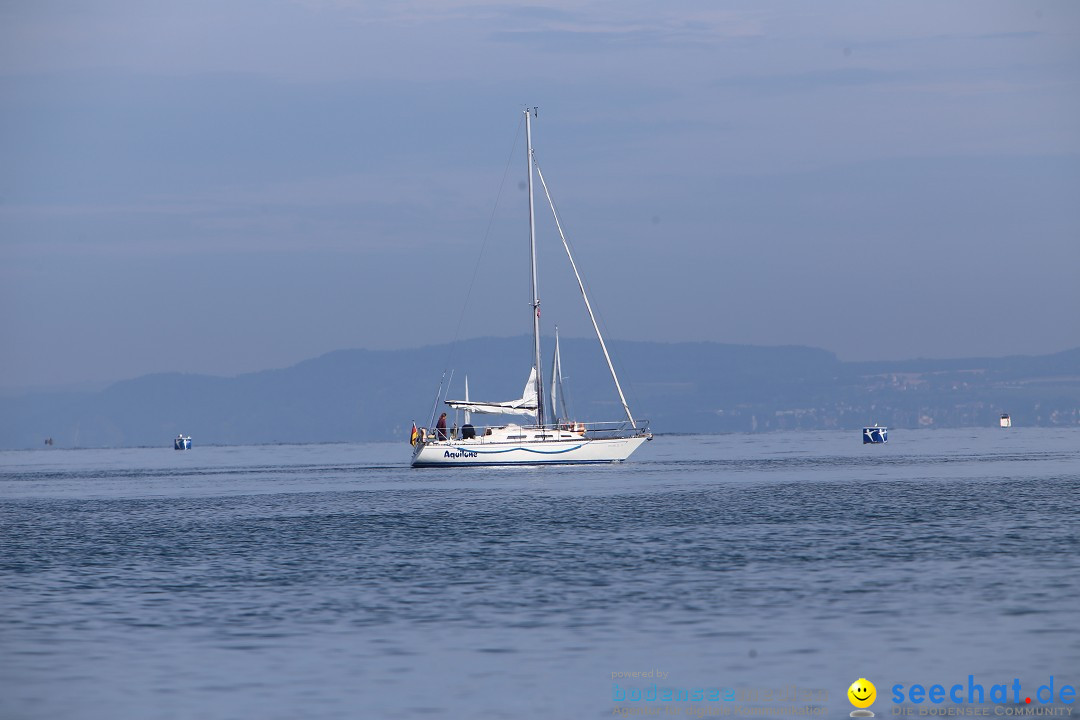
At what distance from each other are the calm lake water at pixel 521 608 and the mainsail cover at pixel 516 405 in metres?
36.5

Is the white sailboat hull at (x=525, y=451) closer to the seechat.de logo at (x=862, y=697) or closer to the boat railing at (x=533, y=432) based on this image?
the boat railing at (x=533, y=432)

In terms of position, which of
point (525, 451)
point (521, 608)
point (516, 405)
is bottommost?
point (521, 608)

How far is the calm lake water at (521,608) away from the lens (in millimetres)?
21641

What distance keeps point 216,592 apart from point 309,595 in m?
2.63

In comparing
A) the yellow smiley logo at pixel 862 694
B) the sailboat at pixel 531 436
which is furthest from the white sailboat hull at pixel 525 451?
the yellow smiley logo at pixel 862 694

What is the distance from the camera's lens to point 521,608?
1175 inches

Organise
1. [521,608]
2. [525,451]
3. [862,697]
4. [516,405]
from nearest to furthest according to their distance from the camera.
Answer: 1. [862,697]
2. [521,608]
3. [525,451]
4. [516,405]

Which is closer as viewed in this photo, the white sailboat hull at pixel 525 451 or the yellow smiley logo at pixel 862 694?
the yellow smiley logo at pixel 862 694

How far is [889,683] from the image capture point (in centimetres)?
2120

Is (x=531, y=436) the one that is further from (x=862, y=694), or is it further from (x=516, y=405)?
(x=862, y=694)

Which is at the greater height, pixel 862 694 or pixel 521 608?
pixel 521 608

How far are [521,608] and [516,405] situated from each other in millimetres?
72070

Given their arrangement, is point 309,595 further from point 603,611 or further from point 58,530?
point 58,530

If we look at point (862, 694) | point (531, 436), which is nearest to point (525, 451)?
point (531, 436)
